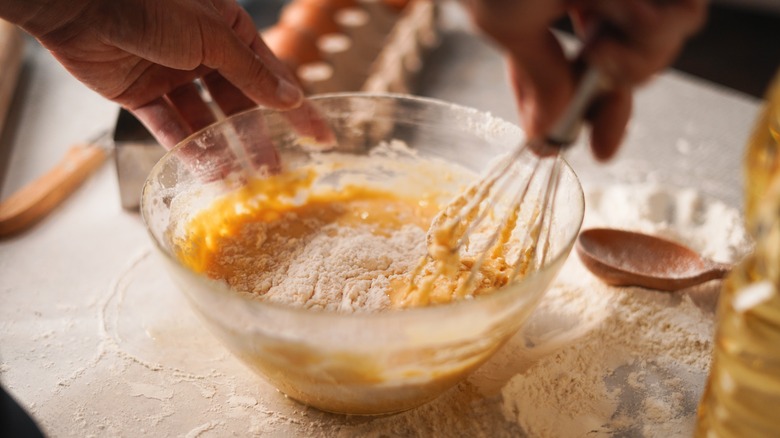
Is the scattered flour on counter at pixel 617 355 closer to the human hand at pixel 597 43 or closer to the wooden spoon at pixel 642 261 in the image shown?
the wooden spoon at pixel 642 261

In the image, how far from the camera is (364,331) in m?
0.56

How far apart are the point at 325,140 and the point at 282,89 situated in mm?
117

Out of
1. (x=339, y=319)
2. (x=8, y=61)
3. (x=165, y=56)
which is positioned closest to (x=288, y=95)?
(x=165, y=56)

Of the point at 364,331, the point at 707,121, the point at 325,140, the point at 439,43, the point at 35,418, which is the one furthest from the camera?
the point at 439,43

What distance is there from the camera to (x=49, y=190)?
1.07m

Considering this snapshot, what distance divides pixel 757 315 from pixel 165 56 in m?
0.73

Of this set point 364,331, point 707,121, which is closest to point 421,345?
point 364,331

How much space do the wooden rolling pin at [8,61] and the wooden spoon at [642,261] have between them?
111 cm

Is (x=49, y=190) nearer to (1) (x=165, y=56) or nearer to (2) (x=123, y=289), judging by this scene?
(2) (x=123, y=289)

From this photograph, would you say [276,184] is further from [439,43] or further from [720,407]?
[439,43]

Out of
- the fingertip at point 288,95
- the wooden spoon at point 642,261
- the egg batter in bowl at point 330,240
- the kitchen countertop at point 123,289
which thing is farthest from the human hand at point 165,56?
the wooden spoon at point 642,261

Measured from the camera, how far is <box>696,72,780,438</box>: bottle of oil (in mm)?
511

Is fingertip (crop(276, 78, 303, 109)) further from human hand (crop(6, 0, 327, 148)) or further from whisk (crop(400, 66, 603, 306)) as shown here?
whisk (crop(400, 66, 603, 306))

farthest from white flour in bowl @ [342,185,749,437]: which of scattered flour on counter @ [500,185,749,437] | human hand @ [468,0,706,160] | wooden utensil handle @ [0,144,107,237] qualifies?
wooden utensil handle @ [0,144,107,237]
